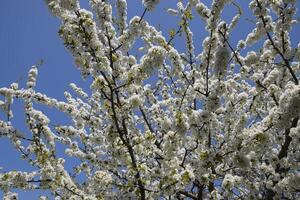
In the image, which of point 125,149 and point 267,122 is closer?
point 267,122

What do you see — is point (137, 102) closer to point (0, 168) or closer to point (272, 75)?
point (272, 75)

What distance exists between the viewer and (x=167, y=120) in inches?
284

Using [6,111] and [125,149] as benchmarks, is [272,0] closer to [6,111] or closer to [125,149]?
[125,149]

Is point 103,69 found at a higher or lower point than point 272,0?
lower

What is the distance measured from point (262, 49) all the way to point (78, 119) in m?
5.02

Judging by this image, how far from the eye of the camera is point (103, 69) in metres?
7.12

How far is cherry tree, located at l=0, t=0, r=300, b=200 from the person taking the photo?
23.1ft

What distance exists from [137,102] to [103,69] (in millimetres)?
1022

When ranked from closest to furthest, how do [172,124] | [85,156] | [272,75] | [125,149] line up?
[172,124], [125,149], [272,75], [85,156]

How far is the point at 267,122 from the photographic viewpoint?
698 centimetres

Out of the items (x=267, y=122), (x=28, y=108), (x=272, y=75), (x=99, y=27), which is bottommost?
(x=267, y=122)

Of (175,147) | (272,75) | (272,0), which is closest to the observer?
(175,147)

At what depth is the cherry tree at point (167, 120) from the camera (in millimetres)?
7035

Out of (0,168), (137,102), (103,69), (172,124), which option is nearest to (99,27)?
(103,69)
